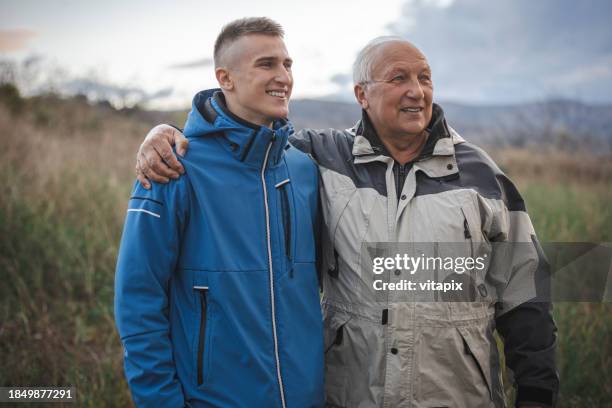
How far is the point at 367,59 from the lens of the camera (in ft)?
8.56

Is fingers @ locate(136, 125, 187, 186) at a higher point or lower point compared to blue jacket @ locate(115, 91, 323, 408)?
higher

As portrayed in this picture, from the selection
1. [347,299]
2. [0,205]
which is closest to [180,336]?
[347,299]

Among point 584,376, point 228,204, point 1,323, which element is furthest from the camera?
point 1,323

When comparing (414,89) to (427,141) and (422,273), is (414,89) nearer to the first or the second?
(427,141)

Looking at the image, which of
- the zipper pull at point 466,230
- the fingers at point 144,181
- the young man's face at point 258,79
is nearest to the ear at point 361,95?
the young man's face at point 258,79

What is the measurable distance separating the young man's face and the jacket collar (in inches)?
4.1

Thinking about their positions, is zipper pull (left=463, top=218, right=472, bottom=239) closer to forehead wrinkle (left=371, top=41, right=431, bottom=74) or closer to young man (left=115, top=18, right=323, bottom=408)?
young man (left=115, top=18, right=323, bottom=408)

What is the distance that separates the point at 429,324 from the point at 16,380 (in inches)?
126

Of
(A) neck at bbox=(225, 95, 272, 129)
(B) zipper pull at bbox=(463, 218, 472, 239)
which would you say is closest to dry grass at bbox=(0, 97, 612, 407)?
(B) zipper pull at bbox=(463, 218, 472, 239)

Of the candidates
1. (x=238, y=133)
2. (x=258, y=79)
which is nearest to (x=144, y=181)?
(x=238, y=133)

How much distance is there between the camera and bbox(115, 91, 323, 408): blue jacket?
1939 millimetres

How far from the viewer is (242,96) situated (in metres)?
2.30

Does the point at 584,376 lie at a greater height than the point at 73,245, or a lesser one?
lesser

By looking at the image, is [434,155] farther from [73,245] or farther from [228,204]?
[73,245]
